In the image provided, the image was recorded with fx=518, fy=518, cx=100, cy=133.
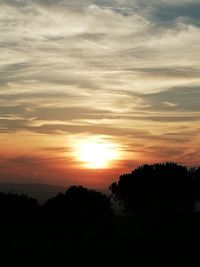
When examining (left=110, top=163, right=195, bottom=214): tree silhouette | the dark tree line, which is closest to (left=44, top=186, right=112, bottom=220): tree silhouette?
the dark tree line

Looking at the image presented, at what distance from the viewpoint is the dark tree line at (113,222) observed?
6819cm

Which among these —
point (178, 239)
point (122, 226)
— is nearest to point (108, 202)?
point (122, 226)

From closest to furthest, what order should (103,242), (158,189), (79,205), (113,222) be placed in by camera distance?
(103,242), (79,205), (158,189), (113,222)

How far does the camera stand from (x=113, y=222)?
94438mm

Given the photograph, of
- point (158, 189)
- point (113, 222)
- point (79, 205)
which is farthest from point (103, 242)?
point (158, 189)

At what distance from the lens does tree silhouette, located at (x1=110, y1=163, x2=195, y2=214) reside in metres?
92.0

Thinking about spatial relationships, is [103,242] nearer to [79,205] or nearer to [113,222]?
[79,205]

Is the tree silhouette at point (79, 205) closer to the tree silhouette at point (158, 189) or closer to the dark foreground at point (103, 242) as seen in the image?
the dark foreground at point (103, 242)

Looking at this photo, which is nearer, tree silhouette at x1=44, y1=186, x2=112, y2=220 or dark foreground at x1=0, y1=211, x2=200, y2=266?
dark foreground at x1=0, y1=211, x2=200, y2=266

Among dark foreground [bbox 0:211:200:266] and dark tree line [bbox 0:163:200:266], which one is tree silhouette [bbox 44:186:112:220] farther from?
dark foreground [bbox 0:211:200:266]

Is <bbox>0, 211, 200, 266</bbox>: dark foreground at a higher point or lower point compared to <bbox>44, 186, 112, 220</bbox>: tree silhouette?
lower

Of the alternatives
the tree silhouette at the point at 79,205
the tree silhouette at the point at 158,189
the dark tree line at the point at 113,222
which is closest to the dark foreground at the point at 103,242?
the dark tree line at the point at 113,222

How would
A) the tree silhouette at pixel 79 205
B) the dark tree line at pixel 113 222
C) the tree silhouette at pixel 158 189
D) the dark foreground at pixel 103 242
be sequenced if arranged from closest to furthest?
the dark foreground at pixel 103 242 < the dark tree line at pixel 113 222 < the tree silhouette at pixel 79 205 < the tree silhouette at pixel 158 189

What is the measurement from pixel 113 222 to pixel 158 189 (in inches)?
414
